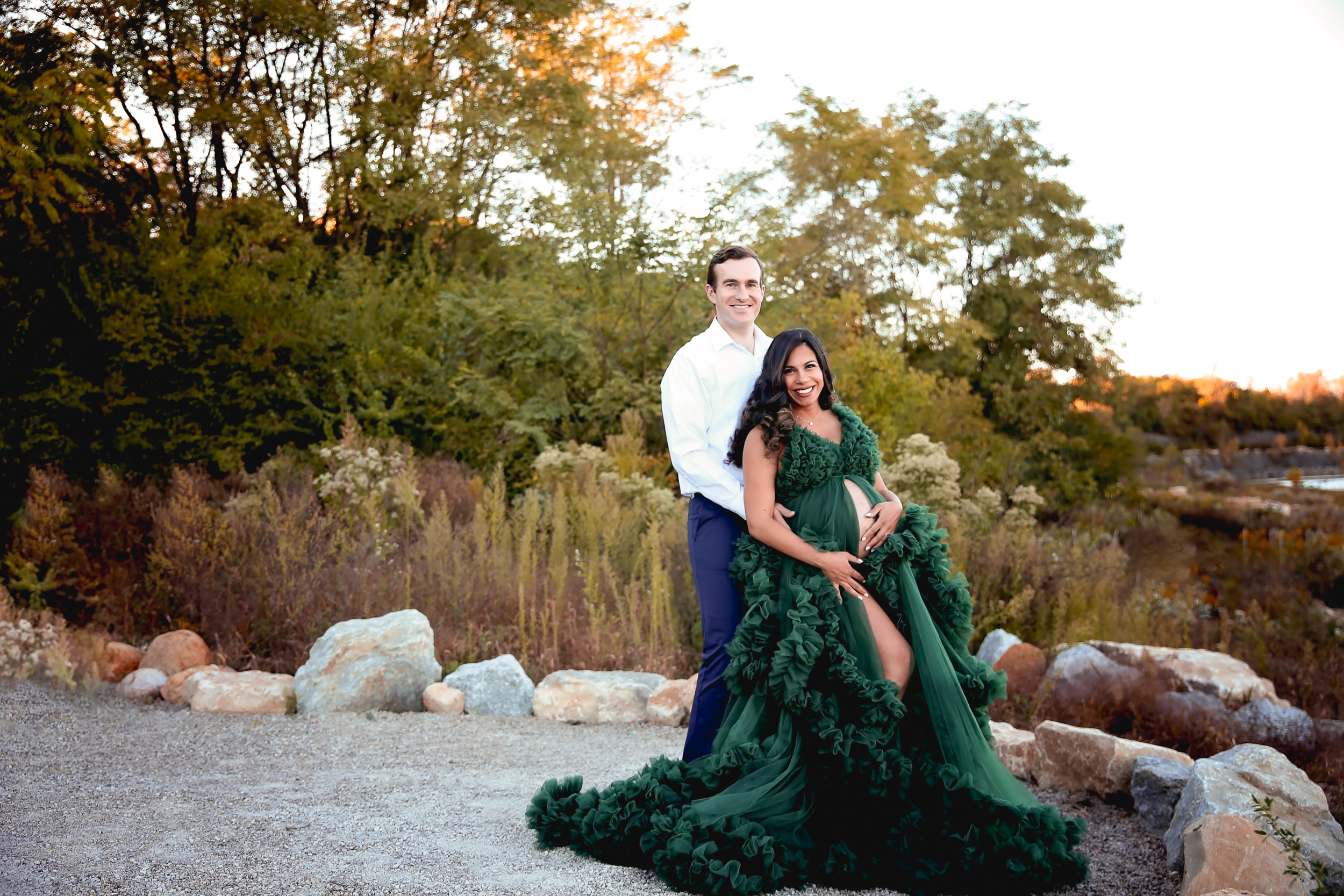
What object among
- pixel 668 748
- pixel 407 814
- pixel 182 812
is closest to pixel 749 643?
pixel 407 814

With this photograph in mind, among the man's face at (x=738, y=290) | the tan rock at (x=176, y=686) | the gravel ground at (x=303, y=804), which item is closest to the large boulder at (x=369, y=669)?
the gravel ground at (x=303, y=804)

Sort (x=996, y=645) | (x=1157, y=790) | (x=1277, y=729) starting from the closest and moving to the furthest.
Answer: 1. (x=1157, y=790)
2. (x=1277, y=729)
3. (x=996, y=645)

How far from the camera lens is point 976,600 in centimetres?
645

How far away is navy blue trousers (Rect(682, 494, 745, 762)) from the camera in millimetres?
3336

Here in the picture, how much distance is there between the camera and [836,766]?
302 cm

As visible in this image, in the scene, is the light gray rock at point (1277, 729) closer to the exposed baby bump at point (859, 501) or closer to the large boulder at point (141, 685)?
the exposed baby bump at point (859, 501)

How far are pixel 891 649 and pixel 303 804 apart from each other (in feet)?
7.39

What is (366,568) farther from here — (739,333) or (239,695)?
(739,333)

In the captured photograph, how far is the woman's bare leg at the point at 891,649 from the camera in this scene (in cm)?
310

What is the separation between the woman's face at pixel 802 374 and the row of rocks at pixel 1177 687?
2.51 m

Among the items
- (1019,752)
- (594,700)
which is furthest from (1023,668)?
(594,700)

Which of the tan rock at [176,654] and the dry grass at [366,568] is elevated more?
the dry grass at [366,568]

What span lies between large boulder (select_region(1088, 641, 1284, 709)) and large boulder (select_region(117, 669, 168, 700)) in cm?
522

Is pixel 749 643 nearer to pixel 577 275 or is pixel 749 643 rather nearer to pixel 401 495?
pixel 401 495
